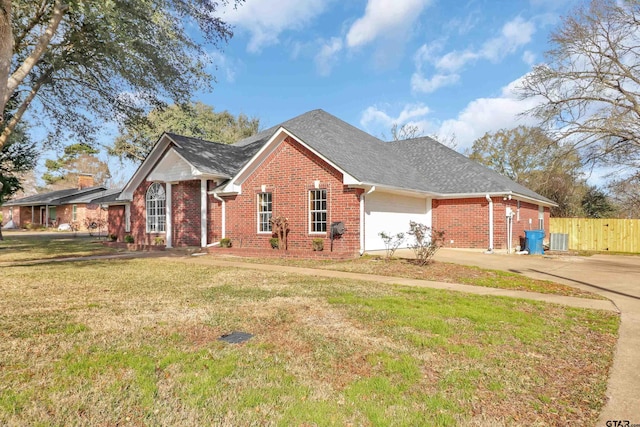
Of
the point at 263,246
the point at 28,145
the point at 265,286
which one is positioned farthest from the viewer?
the point at 28,145

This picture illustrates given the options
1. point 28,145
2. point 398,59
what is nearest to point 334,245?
point 398,59

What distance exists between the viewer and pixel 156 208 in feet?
64.6

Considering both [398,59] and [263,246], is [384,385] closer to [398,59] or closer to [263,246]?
[263,246]

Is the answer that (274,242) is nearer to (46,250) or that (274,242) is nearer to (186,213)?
(186,213)

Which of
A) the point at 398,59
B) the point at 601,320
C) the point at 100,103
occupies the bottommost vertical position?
the point at 601,320

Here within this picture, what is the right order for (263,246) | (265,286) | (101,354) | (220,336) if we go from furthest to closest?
(263,246), (265,286), (220,336), (101,354)

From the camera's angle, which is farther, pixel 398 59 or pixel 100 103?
pixel 398 59

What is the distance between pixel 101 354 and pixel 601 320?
7050mm

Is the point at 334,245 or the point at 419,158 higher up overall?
the point at 419,158

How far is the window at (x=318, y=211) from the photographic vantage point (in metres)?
14.9

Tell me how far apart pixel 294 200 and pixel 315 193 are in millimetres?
954

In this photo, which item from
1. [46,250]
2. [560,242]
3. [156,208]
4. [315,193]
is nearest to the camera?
[315,193]

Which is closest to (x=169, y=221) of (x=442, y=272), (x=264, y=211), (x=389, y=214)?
(x=264, y=211)

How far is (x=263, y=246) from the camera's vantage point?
641 inches
